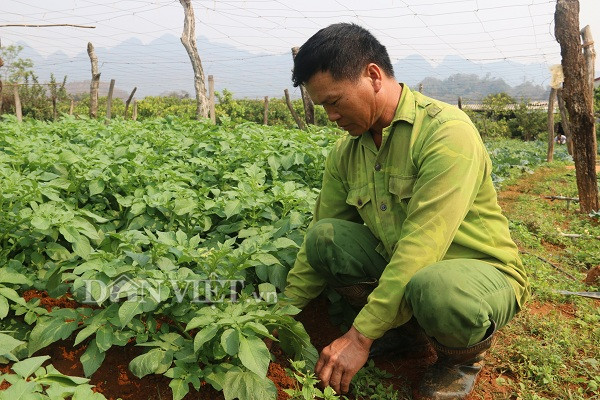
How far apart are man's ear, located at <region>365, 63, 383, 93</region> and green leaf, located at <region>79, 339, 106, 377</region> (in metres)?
1.37

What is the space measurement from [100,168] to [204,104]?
996 cm

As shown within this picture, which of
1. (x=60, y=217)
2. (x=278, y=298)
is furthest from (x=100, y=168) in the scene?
(x=278, y=298)

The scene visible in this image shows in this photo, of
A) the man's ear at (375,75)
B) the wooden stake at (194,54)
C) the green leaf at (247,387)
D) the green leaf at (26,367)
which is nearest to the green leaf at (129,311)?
the green leaf at (247,387)

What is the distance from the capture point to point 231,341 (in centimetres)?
181

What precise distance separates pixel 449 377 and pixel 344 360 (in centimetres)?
52

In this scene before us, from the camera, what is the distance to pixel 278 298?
7.15 feet

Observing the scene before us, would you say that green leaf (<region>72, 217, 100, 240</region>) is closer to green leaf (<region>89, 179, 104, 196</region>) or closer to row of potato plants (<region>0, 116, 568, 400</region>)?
row of potato plants (<region>0, 116, 568, 400</region>)

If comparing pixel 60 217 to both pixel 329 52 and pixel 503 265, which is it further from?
pixel 503 265

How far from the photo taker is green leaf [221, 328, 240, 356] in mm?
1790

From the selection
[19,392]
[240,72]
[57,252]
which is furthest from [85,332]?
[240,72]

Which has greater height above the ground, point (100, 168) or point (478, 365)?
point (100, 168)

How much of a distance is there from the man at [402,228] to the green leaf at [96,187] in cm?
138

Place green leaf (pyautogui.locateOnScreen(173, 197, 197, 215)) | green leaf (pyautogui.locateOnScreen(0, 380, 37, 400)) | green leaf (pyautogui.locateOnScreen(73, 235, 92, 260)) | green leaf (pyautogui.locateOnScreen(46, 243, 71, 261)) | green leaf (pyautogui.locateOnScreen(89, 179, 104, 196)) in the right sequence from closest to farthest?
1. green leaf (pyautogui.locateOnScreen(0, 380, 37, 400))
2. green leaf (pyautogui.locateOnScreen(73, 235, 92, 260))
3. green leaf (pyautogui.locateOnScreen(46, 243, 71, 261))
4. green leaf (pyautogui.locateOnScreen(173, 197, 197, 215))
5. green leaf (pyautogui.locateOnScreen(89, 179, 104, 196))

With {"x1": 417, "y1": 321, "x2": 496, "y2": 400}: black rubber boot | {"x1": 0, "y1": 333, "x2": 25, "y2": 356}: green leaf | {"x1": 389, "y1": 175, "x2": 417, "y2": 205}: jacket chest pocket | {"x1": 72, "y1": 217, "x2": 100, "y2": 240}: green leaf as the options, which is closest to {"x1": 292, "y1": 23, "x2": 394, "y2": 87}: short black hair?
{"x1": 389, "y1": 175, "x2": 417, "y2": 205}: jacket chest pocket
